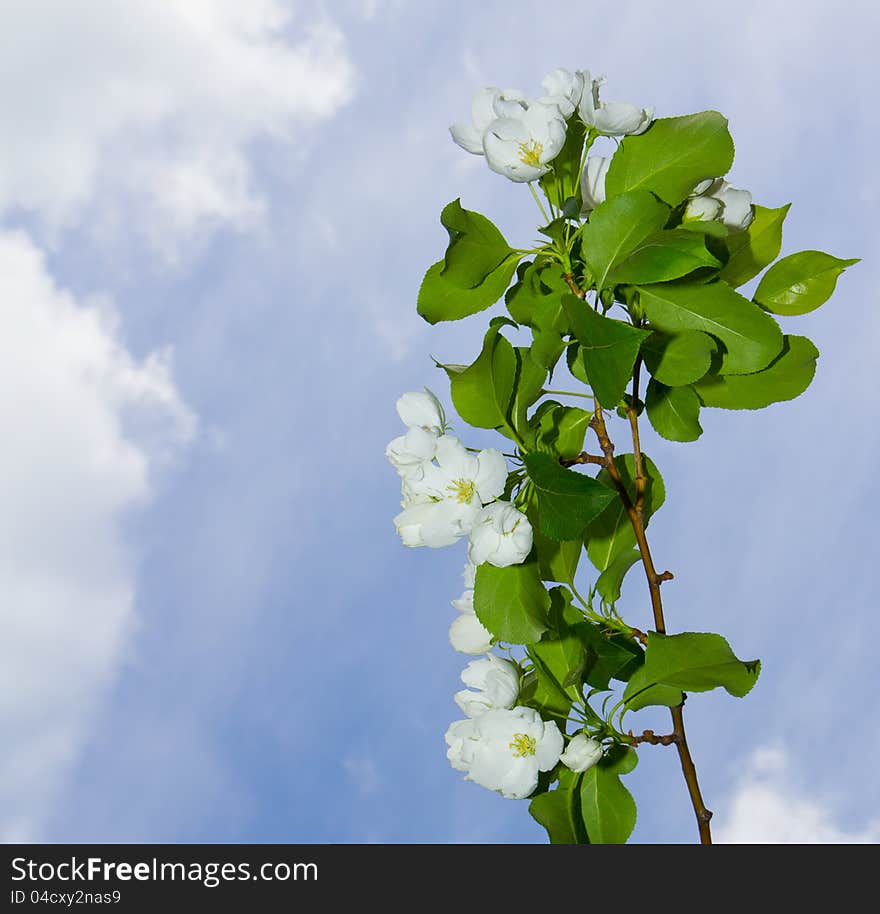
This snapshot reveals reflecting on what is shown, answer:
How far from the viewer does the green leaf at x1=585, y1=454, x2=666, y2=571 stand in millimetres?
1310

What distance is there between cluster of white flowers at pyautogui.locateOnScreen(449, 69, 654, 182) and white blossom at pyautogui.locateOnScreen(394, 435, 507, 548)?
1.05ft

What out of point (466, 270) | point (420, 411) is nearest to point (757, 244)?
point (466, 270)

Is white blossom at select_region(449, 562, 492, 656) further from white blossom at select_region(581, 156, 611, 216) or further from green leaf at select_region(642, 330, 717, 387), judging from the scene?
white blossom at select_region(581, 156, 611, 216)

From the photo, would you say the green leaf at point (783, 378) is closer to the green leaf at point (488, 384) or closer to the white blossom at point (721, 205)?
the white blossom at point (721, 205)

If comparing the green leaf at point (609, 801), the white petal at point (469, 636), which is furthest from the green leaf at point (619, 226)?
the green leaf at point (609, 801)

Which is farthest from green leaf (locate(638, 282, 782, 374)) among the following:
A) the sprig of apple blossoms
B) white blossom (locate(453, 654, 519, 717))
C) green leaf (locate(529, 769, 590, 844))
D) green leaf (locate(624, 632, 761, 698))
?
green leaf (locate(529, 769, 590, 844))

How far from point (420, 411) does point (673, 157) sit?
411mm

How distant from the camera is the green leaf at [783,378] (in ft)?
4.16

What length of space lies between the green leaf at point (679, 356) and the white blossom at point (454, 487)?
244 millimetres
